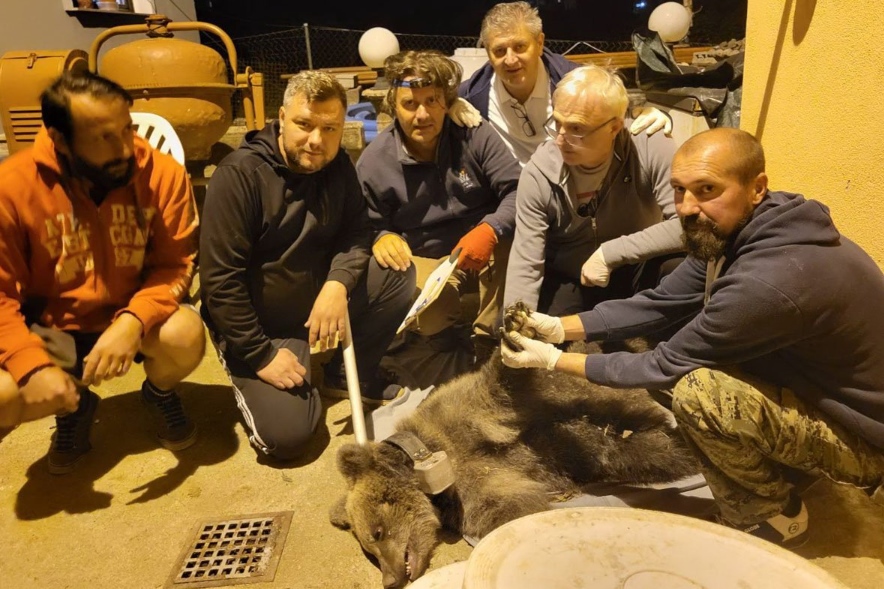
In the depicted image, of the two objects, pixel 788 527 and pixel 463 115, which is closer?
pixel 788 527

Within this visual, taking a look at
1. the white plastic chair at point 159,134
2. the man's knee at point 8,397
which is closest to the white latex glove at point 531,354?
the man's knee at point 8,397

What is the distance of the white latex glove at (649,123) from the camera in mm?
2482

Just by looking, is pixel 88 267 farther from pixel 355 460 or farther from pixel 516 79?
pixel 516 79

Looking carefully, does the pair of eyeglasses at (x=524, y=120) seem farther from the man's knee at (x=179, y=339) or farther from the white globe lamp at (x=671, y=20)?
the white globe lamp at (x=671, y=20)

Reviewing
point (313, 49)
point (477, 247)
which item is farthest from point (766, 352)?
point (313, 49)

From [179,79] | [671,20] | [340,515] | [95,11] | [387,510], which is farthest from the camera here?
[95,11]

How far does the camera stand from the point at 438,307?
3045 mm

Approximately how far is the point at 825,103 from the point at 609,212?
106 centimetres

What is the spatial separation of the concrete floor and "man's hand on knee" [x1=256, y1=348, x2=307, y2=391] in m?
0.32

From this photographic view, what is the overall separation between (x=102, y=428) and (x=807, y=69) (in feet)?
12.1

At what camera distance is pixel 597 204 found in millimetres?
2539

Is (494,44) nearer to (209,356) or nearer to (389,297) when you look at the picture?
(389,297)

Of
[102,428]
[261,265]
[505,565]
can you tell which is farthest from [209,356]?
[505,565]

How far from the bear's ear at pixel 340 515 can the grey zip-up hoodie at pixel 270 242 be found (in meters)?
0.70
